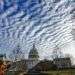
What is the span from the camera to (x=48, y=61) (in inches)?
1059

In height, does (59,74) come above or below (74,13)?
below

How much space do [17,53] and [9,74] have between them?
5.14 meters

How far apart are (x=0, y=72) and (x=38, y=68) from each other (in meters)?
20.8

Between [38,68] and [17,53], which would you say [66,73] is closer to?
[17,53]

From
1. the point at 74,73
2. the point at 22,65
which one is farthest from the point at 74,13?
the point at 22,65

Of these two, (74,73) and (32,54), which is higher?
(32,54)

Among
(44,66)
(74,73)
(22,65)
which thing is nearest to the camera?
(74,73)

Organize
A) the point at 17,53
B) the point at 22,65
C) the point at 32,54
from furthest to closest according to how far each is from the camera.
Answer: the point at 32,54, the point at 22,65, the point at 17,53

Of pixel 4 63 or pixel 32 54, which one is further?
pixel 32 54

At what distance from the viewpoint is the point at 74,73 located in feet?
48.5

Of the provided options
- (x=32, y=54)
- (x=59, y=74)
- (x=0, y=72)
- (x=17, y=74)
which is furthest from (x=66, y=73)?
(x=32, y=54)

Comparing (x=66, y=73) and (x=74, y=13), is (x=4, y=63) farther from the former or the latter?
(x=66, y=73)

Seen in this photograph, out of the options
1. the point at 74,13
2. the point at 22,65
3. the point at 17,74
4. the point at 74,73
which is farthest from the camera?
the point at 22,65

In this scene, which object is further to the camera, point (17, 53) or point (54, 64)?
point (54, 64)
